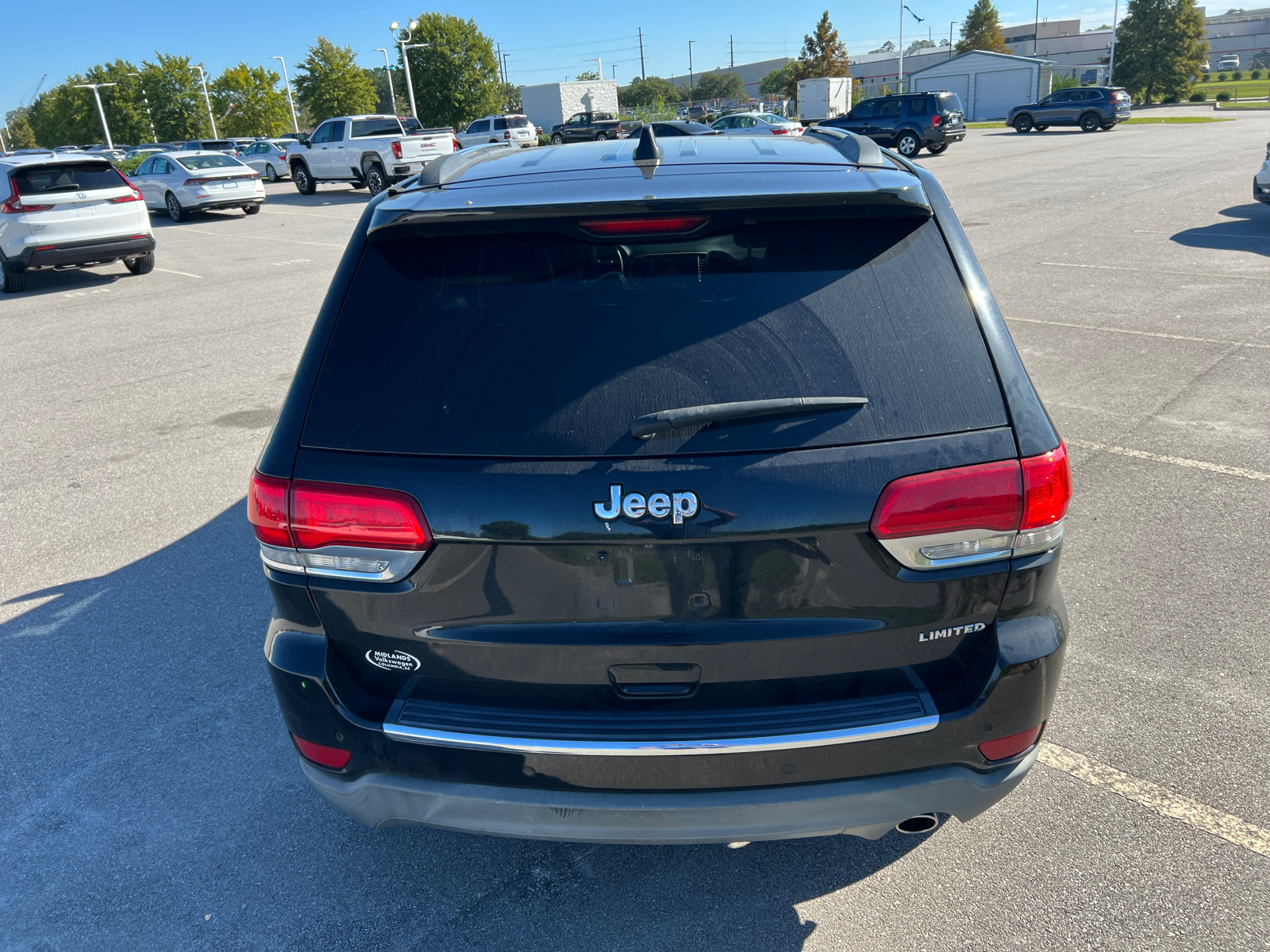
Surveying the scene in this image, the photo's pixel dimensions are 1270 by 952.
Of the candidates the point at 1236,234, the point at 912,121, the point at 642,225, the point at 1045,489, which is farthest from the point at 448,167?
the point at 912,121

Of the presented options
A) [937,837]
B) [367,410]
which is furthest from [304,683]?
[937,837]

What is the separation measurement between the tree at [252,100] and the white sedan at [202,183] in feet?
162

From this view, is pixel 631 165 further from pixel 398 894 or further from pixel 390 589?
pixel 398 894

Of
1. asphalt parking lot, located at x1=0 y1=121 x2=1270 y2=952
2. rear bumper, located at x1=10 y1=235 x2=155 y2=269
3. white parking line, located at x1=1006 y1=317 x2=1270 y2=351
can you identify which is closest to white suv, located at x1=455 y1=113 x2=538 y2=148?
rear bumper, located at x1=10 y1=235 x2=155 y2=269

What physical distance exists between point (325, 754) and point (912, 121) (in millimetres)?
35203

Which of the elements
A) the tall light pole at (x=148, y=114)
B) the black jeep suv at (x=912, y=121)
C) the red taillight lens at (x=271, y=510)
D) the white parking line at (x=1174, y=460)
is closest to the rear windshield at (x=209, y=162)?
the black jeep suv at (x=912, y=121)

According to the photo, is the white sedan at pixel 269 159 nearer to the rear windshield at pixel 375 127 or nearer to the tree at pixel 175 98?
the rear windshield at pixel 375 127

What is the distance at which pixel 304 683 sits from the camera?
2156 millimetres

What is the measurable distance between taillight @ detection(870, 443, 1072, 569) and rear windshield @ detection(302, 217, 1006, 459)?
11cm

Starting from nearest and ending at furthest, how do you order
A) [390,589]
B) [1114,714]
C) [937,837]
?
[390,589] < [937,837] < [1114,714]

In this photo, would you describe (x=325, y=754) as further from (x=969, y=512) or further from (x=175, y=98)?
(x=175, y=98)

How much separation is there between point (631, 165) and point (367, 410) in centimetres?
100

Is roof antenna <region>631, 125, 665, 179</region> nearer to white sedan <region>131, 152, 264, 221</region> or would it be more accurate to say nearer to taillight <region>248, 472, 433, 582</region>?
taillight <region>248, 472, 433, 582</region>

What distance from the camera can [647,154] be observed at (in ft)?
8.02
